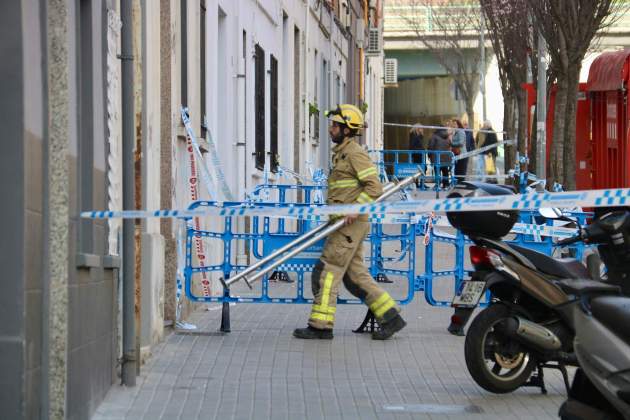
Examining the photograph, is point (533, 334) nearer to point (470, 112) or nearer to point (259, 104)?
point (259, 104)

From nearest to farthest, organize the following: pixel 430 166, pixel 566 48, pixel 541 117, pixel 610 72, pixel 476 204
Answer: pixel 476 204, pixel 610 72, pixel 566 48, pixel 541 117, pixel 430 166

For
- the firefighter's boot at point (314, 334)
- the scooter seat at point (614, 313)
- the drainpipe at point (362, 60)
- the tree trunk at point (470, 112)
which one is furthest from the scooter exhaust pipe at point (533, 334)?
the tree trunk at point (470, 112)

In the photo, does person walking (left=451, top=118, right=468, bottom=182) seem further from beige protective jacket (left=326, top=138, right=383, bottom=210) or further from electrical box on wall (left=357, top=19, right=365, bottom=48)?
beige protective jacket (left=326, top=138, right=383, bottom=210)

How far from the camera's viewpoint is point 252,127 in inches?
721

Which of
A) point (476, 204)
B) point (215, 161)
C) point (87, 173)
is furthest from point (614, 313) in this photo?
point (215, 161)

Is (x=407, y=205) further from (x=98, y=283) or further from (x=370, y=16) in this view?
(x=370, y=16)

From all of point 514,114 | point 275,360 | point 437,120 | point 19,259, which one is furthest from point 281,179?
point 437,120

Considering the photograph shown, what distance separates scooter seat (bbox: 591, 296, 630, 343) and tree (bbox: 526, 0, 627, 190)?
66.4 feet

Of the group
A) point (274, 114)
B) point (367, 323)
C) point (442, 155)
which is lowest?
point (367, 323)

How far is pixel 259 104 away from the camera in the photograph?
19.6 meters

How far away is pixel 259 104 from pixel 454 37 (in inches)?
1935

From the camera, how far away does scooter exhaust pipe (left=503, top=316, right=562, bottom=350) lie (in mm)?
8383

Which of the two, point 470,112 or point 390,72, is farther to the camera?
point 470,112

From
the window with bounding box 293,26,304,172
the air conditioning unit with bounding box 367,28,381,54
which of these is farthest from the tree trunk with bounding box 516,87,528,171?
the window with bounding box 293,26,304,172
